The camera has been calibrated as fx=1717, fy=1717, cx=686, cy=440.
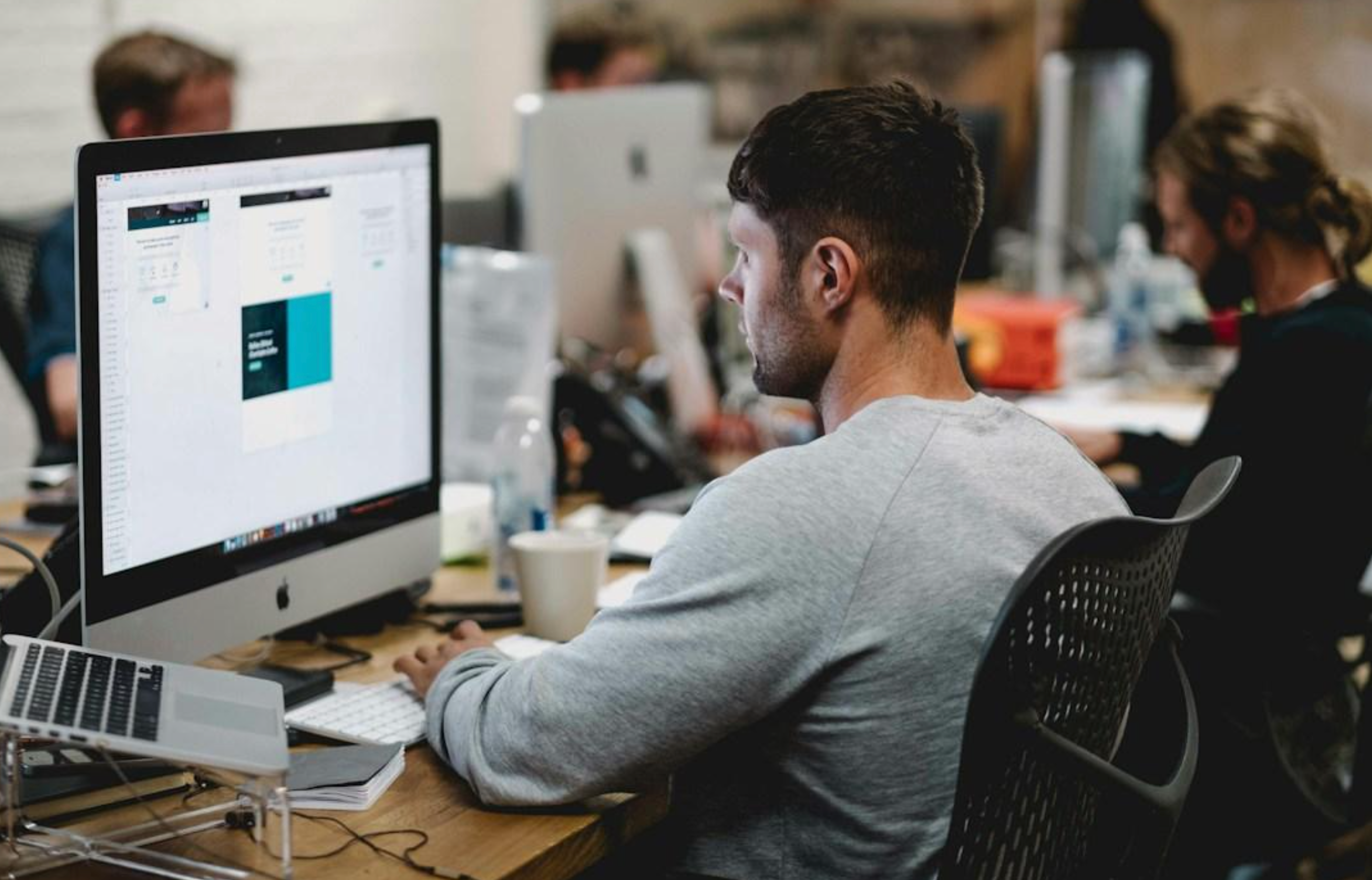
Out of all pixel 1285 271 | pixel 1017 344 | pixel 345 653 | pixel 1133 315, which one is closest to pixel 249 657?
pixel 345 653

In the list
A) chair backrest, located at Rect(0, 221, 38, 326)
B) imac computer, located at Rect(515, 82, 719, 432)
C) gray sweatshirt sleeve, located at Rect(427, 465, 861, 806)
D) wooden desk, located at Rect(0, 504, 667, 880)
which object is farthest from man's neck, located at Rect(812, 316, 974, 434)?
chair backrest, located at Rect(0, 221, 38, 326)

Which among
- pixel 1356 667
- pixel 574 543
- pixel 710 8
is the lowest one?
pixel 1356 667

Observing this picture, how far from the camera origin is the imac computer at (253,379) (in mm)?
1440

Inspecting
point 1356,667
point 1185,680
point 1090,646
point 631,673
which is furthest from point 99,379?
point 1356,667

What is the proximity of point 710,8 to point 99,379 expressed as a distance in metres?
5.14

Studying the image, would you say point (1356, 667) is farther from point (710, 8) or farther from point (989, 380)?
point (710, 8)

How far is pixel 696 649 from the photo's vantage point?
50.3 inches

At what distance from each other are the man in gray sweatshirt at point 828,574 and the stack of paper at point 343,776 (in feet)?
0.17

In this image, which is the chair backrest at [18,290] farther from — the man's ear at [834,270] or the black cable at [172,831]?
the man's ear at [834,270]

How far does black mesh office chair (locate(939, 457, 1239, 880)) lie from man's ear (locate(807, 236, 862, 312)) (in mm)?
321

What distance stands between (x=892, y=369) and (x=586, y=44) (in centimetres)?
310

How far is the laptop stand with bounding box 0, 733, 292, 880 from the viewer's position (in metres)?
1.26

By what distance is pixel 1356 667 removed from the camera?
7.84 feet

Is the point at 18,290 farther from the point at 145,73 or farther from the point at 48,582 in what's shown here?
the point at 48,582
